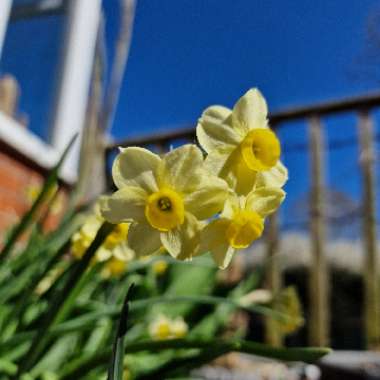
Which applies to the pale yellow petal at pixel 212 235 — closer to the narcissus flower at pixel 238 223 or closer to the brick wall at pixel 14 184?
the narcissus flower at pixel 238 223

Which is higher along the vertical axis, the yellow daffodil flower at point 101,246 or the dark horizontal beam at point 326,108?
the dark horizontal beam at point 326,108

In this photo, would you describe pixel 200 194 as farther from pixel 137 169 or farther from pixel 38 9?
pixel 38 9

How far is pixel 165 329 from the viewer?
0.97 meters

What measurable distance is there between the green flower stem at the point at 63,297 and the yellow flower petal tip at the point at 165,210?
0.08 metres

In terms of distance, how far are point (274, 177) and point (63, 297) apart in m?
0.22

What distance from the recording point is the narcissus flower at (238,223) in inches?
14.5

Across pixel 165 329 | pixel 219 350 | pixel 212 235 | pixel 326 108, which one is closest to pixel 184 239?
pixel 212 235

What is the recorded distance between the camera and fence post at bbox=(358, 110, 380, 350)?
2.23 meters

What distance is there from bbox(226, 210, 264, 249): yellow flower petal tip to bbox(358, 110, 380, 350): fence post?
2.02 m

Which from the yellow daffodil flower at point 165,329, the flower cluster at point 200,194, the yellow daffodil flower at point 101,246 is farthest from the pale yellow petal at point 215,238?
the yellow daffodil flower at point 165,329

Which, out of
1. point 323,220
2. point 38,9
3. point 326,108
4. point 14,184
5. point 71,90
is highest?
point 38,9

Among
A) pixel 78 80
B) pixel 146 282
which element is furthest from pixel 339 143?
pixel 146 282

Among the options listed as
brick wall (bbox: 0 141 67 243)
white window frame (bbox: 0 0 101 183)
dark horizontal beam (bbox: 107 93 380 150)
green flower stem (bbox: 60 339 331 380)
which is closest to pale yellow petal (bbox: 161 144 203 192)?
green flower stem (bbox: 60 339 331 380)

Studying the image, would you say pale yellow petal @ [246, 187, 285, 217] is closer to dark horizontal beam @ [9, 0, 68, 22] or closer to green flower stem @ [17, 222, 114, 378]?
green flower stem @ [17, 222, 114, 378]
